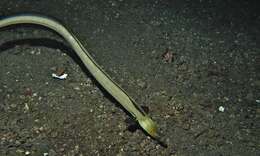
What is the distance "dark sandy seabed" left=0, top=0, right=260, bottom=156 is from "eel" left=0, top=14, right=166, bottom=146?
8cm

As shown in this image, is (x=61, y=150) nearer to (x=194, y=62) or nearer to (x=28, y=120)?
(x=28, y=120)

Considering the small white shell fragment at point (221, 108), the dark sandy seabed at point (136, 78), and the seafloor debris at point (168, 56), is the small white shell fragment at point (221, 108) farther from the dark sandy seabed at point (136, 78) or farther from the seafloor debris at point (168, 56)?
the seafloor debris at point (168, 56)

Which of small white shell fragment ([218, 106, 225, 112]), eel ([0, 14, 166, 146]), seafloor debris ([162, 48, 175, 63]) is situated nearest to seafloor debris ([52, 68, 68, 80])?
eel ([0, 14, 166, 146])

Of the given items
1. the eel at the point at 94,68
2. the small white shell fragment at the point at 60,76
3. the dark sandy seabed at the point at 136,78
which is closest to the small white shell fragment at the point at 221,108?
the dark sandy seabed at the point at 136,78

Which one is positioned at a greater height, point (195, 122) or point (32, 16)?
point (32, 16)

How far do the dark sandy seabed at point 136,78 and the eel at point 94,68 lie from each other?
8 cm

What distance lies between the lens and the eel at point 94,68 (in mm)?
2410

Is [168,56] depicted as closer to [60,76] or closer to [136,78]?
[136,78]

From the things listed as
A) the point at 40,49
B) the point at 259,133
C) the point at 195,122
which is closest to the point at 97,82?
the point at 40,49

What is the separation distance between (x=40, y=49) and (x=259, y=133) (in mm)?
1549

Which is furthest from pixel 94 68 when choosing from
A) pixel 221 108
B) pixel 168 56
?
pixel 221 108

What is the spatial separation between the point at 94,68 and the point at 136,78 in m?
0.30

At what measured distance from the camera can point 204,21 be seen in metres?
3.04

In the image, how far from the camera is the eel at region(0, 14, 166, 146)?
2410mm
